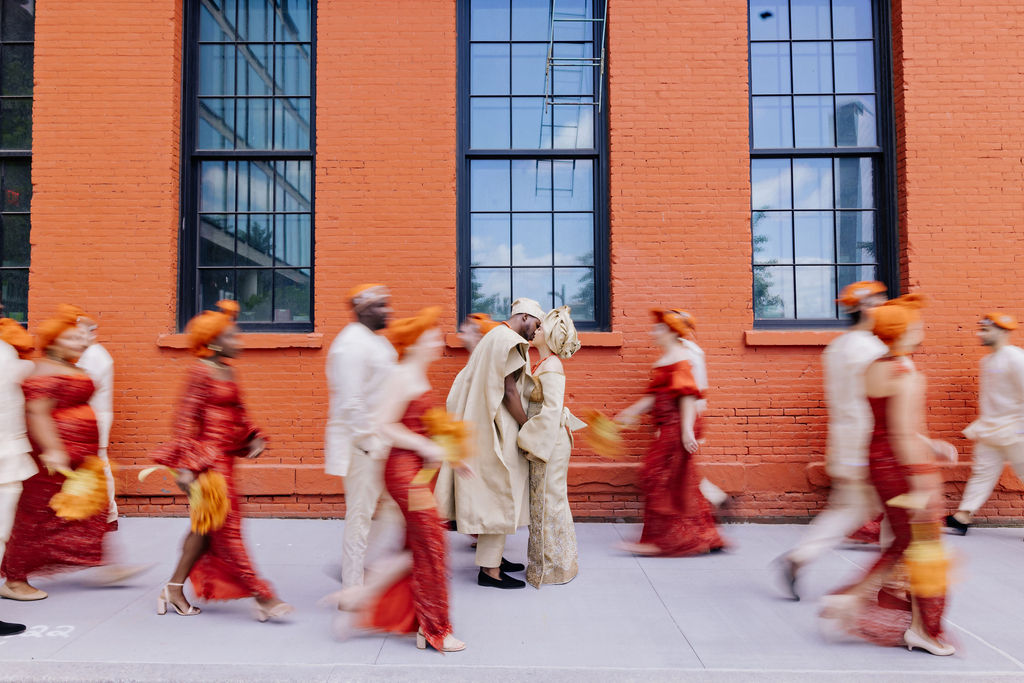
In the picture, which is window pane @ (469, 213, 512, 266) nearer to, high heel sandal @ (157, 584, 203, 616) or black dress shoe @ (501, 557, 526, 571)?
black dress shoe @ (501, 557, 526, 571)

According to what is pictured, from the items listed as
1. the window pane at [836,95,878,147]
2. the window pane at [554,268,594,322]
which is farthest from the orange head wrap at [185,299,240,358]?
the window pane at [836,95,878,147]

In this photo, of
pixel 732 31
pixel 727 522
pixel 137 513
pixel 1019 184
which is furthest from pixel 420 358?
pixel 1019 184

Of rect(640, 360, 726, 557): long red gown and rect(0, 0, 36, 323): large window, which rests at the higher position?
rect(0, 0, 36, 323): large window

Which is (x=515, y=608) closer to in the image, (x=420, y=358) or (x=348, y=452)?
(x=348, y=452)

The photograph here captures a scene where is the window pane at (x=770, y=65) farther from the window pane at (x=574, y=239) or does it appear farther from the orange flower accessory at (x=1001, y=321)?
the orange flower accessory at (x=1001, y=321)

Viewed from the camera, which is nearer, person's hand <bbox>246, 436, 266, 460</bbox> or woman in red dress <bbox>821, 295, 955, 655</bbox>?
woman in red dress <bbox>821, 295, 955, 655</bbox>

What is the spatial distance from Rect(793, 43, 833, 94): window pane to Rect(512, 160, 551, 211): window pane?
2.82m

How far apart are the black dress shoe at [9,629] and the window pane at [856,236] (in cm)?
750

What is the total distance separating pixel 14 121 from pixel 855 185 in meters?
9.01

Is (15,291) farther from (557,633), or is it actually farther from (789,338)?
(789,338)

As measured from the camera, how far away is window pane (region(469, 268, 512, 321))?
7102 millimetres

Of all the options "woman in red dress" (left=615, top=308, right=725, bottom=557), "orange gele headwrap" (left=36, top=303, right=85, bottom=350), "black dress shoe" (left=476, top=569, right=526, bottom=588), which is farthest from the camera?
"woman in red dress" (left=615, top=308, right=725, bottom=557)

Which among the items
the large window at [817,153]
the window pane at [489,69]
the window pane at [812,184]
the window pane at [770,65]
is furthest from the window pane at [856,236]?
the window pane at [489,69]

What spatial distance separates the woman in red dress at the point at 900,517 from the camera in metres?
3.56
